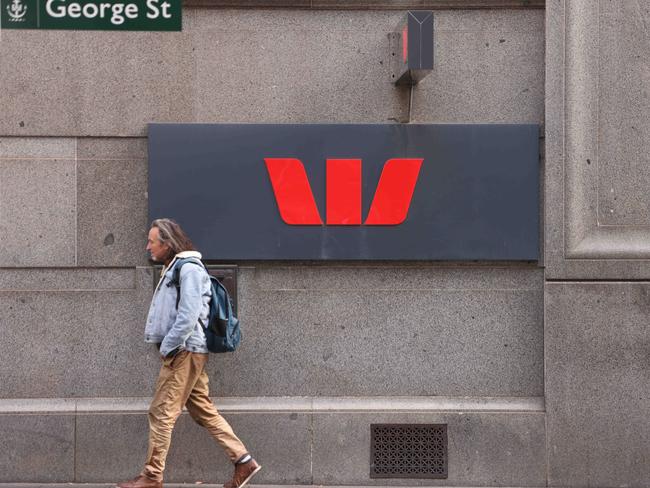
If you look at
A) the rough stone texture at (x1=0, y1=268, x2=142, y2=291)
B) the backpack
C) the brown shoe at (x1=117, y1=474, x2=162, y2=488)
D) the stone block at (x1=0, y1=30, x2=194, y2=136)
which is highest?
the stone block at (x1=0, y1=30, x2=194, y2=136)

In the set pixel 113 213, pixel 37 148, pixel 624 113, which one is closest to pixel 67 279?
pixel 113 213

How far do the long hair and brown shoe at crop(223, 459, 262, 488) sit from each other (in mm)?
1570

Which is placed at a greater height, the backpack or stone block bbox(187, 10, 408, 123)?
stone block bbox(187, 10, 408, 123)

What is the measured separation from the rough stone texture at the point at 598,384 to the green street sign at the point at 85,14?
3.71 m

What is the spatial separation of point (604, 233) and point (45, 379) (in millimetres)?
4496

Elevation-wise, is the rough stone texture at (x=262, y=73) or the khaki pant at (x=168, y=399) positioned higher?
the rough stone texture at (x=262, y=73)

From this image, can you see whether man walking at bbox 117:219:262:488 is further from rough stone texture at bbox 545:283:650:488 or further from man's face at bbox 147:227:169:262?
rough stone texture at bbox 545:283:650:488

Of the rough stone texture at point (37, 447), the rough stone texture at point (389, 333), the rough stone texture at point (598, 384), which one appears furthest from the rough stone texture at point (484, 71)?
the rough stone texture at point (37, 447)

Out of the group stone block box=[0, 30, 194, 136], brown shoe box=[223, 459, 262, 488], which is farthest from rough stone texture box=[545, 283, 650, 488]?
stone block box=[0, 30, 194, 136]

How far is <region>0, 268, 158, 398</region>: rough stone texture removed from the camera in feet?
20.8

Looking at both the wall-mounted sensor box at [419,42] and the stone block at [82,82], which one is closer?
the wall-mounted sensor box at [419,42]

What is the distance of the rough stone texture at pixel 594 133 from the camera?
247 inches

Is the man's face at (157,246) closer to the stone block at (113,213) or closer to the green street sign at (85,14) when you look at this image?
the stone block at (113,213)

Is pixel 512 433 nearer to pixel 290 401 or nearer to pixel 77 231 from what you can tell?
pixel 290 401
